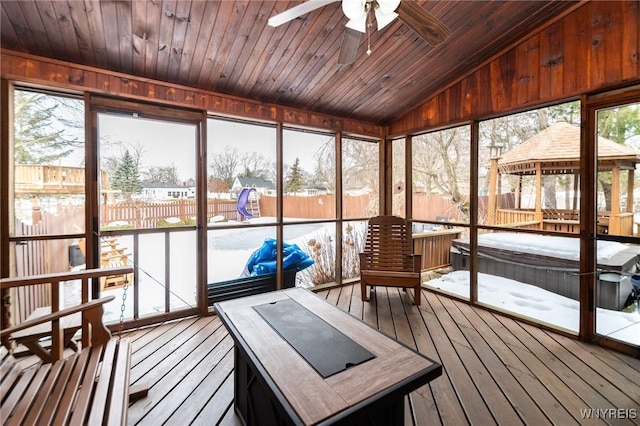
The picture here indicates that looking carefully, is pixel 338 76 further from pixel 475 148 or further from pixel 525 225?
pixel 525 225

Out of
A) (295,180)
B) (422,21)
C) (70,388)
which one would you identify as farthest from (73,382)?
(295,180)

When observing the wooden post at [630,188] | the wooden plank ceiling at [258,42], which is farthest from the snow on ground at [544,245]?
the wooden plank ceiling at [258,42]

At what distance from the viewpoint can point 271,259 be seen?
12.2 feet

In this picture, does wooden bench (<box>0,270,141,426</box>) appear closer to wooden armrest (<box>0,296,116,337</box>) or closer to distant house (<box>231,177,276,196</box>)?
wooden armrest (<box>0,296,116,337</box>)

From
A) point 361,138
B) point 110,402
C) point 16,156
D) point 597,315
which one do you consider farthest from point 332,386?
point 361,138

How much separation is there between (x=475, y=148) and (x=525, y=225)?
3.51 feet

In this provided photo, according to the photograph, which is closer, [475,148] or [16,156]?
[16,156]

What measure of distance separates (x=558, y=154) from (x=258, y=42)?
10.4ft

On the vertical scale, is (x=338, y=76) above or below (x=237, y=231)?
above

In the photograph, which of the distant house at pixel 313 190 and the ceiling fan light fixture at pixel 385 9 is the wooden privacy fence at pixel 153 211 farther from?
the ceiling fan light fixture at pixel 385 9

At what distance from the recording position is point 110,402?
4.03 ft

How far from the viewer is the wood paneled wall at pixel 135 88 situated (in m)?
2.34

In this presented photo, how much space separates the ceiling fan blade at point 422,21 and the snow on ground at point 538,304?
281cm

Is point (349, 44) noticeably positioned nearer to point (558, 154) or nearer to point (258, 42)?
point (258, 42)
